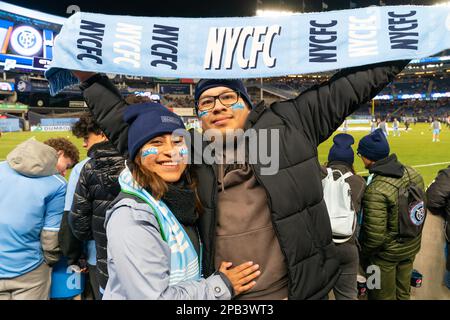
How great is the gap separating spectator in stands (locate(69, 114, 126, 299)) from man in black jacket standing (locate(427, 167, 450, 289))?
306cm

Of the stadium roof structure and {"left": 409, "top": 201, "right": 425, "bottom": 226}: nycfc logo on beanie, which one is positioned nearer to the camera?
{"left": 409, "top": 201, "right": 425, "bottom": 226}: nycfc logo on beanie

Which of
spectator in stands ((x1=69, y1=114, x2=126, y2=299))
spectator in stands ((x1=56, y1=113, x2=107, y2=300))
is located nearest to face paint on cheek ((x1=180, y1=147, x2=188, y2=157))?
spectator in stands ((x1=69, y1=114, x2=126, y2=299))

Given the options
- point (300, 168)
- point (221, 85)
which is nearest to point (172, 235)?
point (300, 168)

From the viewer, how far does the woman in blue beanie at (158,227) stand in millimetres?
1299

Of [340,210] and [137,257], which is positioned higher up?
[137,257]

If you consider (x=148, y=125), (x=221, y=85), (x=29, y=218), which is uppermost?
(x=221, y=85)

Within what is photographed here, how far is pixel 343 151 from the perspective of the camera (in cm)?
319

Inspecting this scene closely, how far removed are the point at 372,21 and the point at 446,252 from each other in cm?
277

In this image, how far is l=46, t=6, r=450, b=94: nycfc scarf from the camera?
1956 mm

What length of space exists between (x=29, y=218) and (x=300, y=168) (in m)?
2.10

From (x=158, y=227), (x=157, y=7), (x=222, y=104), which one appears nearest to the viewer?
(x=158, y=227)

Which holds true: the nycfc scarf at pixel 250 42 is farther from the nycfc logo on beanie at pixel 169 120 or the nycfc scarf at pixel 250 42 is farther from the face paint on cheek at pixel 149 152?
the face paint on cheek at pixel 149 152

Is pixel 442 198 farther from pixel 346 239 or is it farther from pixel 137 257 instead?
pixel 137 257

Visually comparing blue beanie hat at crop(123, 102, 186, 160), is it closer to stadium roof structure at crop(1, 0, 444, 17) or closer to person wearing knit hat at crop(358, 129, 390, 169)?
person wearing knit hat at crop(358, 129, 390, 169)
